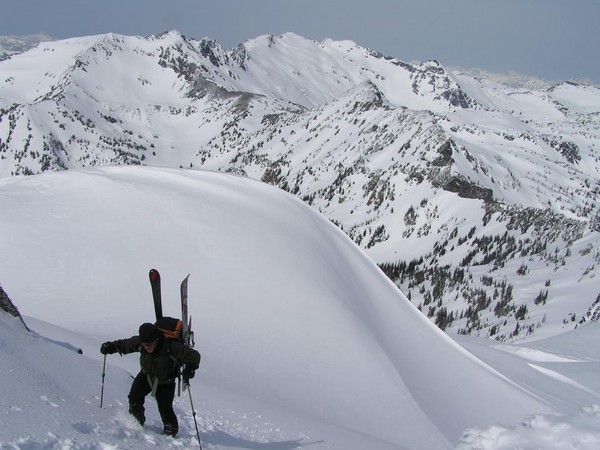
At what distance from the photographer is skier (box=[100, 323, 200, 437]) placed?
243 inches

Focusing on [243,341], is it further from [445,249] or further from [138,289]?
[445,249]

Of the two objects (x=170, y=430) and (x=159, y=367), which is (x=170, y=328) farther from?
(x=170, y=430)

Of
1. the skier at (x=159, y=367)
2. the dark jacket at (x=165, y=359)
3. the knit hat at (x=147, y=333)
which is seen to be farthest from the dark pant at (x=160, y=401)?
the knit hat at (x=147, y=333)

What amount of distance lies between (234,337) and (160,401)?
517cm

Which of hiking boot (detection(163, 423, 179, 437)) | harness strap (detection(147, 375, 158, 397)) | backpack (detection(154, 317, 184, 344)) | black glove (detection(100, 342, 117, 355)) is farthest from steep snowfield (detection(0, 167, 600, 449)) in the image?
backpack (detection(154, 317, 184, 344))

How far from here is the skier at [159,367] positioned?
6.18 metres

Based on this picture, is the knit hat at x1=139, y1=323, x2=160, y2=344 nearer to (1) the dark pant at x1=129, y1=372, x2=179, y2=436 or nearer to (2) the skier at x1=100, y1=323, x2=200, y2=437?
(2) the skier at x1=100, y1=323, x2=200, y2=437

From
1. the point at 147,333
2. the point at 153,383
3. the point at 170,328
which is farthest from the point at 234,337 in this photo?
the point at 147,333

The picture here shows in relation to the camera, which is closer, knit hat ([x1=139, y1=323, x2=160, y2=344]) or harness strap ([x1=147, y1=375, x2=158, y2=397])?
knit hat ([x1=139, y1=323, x2=160, y2=344])

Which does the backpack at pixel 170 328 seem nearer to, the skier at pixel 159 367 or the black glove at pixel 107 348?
the skier at pixel 159 367

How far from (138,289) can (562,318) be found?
139ft

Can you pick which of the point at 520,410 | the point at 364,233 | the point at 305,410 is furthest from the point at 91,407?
the point at 364,233

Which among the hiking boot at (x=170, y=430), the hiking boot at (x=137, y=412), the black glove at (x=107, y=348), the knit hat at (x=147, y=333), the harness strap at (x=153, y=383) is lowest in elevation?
the hiking boot at (x=170, y=430)

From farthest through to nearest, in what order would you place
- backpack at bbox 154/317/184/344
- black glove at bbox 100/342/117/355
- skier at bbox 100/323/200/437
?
black glove at bbox 100/342/117/355, backpack at bbox 154/317/184/344, skier at bbox 100/323/200/437
